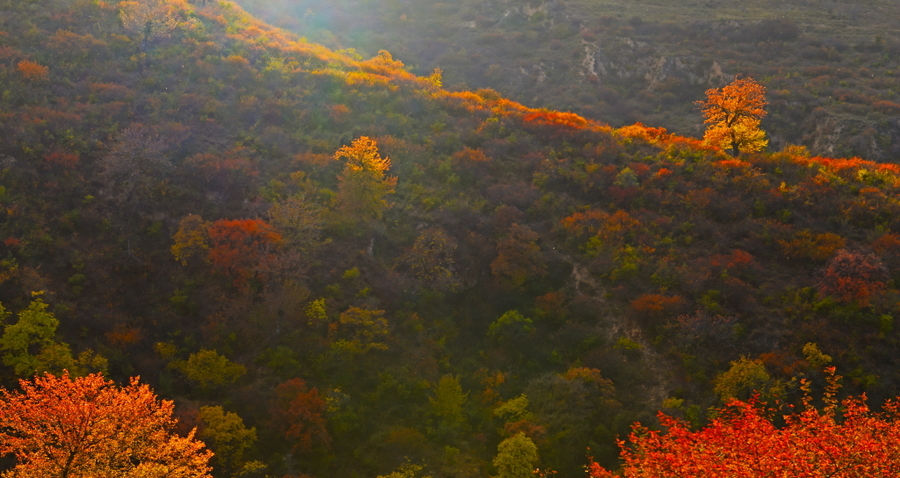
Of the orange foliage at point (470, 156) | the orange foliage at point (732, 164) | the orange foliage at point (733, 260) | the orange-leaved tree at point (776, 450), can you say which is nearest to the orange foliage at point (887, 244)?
the orange foliage at point (733, 260)

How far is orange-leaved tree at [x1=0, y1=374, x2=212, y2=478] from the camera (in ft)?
50.7

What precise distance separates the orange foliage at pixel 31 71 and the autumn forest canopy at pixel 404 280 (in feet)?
0.37

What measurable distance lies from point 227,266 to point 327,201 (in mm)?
7302

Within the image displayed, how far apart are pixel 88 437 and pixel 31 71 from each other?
27.9 metres

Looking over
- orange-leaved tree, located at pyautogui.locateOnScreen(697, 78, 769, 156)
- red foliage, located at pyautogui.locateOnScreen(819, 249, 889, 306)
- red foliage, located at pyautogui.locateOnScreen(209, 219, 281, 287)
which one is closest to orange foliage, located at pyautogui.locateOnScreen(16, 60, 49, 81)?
red foliage, located at pyautogui.locateOnScreen(209, 219, 281, 287)

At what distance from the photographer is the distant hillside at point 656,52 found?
47.4 m

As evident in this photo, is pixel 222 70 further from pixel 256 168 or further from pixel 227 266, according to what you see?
pixel 227 266

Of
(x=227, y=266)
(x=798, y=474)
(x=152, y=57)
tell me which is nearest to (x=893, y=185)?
(x=798, y=474)

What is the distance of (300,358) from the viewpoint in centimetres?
2377

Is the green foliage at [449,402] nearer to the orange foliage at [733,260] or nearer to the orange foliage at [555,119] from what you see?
the orange foliage at [733,260]

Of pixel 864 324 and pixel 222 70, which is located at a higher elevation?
pixel 222 70

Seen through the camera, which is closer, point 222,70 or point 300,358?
point 300,358

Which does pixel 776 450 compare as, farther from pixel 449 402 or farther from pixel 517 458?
pixel 449 402

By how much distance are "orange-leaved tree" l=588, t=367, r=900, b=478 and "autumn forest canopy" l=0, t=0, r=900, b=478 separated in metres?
0.12
